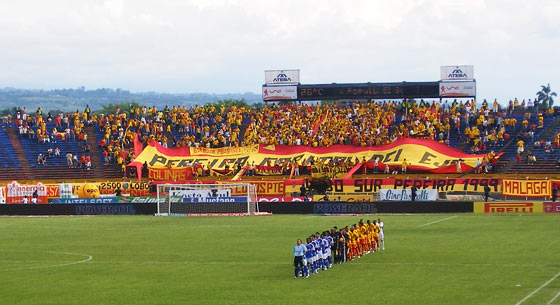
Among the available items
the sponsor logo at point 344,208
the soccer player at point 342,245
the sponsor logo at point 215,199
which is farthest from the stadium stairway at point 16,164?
the soccer player at point 342,245

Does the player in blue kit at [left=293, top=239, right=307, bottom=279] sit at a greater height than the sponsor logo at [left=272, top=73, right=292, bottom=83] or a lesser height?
lesser

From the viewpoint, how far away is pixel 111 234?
53.5 m

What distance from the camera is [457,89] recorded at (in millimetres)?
91125

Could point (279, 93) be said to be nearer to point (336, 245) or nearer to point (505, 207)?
point (505, 207)

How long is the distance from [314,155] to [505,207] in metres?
21.3

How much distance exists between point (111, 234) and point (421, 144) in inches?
1254

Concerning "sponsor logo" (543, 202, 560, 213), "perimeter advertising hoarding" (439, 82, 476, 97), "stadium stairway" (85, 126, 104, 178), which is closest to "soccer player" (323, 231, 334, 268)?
"sponsor logo" (543, 202, 560, 213)

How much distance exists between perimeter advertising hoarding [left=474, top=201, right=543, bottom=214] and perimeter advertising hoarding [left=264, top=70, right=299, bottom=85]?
36804 mm

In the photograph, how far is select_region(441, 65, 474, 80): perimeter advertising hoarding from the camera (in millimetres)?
92188

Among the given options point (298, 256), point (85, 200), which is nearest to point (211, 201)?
point (85, 200)

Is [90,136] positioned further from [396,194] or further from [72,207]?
[396,194]

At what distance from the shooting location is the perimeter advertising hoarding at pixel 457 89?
9075 centimetres

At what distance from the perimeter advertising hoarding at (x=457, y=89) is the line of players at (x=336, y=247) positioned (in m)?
50.8

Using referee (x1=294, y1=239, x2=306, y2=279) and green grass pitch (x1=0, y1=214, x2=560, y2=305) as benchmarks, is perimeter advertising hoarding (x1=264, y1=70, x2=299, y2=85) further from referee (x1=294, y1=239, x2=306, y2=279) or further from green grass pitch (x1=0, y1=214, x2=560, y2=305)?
referee (x1=294, y1=239, x2=306, y2=279)
